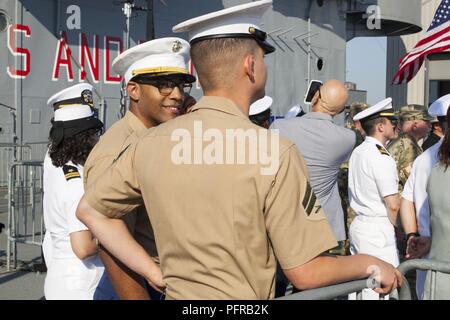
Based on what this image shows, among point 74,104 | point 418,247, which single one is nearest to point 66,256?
point 74,104

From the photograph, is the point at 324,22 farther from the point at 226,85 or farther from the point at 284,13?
the point at 226,85

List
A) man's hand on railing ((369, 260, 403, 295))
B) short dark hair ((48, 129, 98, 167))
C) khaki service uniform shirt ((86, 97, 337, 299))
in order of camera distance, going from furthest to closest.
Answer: short dark hair ((48, 129, 98, 167)) < man's hand on railing ((369, 260, 403, 295)) < khaki service uniform shirt ((86, 97, 337, 299))

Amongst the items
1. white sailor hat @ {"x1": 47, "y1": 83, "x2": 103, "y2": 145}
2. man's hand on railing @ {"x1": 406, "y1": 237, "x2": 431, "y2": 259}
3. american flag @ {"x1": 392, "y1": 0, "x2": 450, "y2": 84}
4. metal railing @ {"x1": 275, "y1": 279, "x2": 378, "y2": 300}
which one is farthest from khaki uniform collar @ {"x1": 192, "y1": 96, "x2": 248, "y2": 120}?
american flag @ {"x1": 392, "y1": 0, "x2": 450, "y2": 84}

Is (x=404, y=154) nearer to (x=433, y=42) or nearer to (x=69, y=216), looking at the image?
(x=433, y=42)

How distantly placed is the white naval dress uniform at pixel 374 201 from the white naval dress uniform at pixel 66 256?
260cm

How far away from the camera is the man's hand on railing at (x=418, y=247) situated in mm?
3689

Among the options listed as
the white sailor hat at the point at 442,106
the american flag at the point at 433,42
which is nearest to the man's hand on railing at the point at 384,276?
the white sailor hat at the point at 442,106

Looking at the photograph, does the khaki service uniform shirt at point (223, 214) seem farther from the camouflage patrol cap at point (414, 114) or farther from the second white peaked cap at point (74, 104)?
the camouflage patrol cap at point (414, 114)

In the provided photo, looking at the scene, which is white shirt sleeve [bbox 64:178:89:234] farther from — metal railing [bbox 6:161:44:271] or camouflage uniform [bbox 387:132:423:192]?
camouflage uniform [bbox 387:132:423:192]

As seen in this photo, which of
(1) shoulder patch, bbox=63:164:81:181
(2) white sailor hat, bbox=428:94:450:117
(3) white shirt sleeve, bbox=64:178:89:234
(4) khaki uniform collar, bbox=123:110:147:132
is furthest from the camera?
(2) white sailor hat, bbox=428:94:450:117

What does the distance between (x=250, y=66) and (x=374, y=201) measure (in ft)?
10.7

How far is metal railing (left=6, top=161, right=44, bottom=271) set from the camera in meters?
6.80

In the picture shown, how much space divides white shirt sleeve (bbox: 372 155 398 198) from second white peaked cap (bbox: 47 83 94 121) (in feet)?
7.91

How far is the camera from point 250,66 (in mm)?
1951
